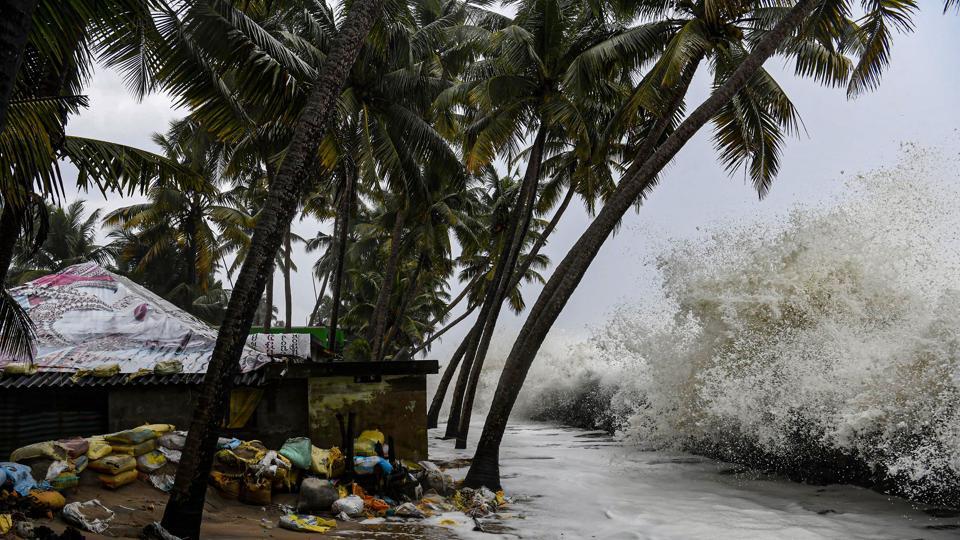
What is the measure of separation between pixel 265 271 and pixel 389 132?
9.61 meters

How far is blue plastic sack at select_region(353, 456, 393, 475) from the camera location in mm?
9703

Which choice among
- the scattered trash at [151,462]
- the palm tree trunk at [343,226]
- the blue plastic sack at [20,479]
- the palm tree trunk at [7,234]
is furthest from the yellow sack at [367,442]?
the palm tree trunk at [343,226]

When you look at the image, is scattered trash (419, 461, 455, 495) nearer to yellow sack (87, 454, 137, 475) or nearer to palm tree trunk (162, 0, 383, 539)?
yellow sack (87, 454, 137, 475)

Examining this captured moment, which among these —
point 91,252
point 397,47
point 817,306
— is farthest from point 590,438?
point 91,252

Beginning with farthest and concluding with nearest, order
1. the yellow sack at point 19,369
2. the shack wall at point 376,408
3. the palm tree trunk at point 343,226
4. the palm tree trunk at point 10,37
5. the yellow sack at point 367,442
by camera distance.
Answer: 1. the palm tree trunk at point 343,226
2. the shack wall at point 376,408
3. the yellow sack at point 367,442
4. the yellow sack at point 19,369
5. the palm tree trunk at point 10,37

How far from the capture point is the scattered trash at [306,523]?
302 inches

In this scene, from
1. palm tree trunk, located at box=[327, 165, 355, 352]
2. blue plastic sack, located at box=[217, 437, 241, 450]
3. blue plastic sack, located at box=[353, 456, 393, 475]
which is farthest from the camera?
palm tree trunk, located at box=[327, 165, 355, 352]

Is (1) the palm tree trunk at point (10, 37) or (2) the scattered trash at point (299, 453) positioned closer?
(1) the palm tree trunk at point (10, 37)

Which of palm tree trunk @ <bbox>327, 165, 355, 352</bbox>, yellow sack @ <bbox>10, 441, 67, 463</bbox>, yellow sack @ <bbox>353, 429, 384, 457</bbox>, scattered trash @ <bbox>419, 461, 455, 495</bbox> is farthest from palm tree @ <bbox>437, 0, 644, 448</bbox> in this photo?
yellow sack @ <bbox>10, 441, 67, 463</bbox>

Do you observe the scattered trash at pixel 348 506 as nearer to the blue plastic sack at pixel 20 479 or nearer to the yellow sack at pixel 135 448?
the yellow sack at pixel 135 448

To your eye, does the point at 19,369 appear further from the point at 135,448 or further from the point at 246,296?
the point at 246,296

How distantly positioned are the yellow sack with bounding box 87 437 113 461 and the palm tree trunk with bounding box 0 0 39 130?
566 cm

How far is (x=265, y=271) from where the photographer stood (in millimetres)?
6438

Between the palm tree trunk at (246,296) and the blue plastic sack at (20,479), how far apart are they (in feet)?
5.49
